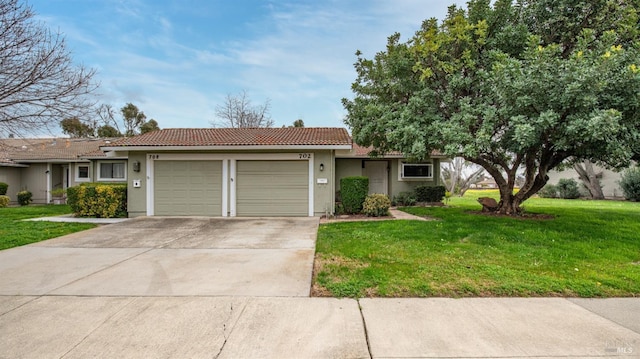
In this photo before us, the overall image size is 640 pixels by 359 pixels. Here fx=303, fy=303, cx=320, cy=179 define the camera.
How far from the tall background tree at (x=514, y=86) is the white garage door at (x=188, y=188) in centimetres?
558

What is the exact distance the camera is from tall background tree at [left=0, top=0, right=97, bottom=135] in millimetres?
7129

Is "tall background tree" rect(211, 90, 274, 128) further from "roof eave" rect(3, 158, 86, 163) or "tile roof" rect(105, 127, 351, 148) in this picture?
"tile roof" rect(105, 127, 351, 148)

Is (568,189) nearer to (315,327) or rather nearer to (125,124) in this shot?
(315,327)

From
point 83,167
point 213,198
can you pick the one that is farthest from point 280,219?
point 83,167

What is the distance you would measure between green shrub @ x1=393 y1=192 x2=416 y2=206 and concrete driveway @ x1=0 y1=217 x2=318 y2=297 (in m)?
7.17

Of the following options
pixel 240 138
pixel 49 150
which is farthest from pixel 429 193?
pixel 49 150

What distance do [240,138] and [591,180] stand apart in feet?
84.0

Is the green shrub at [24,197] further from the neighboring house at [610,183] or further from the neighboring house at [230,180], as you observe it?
the neighboring house at [610,183]

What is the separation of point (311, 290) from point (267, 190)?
7.34 meters

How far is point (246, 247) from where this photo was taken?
641 centimetres

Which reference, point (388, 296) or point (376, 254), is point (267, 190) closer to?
point (376, 254)

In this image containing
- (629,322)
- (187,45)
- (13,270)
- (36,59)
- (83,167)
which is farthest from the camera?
(83,167)

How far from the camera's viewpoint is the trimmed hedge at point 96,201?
10711mm

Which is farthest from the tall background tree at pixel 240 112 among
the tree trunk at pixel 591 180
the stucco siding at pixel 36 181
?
the tree trunk at pixel 591 180
